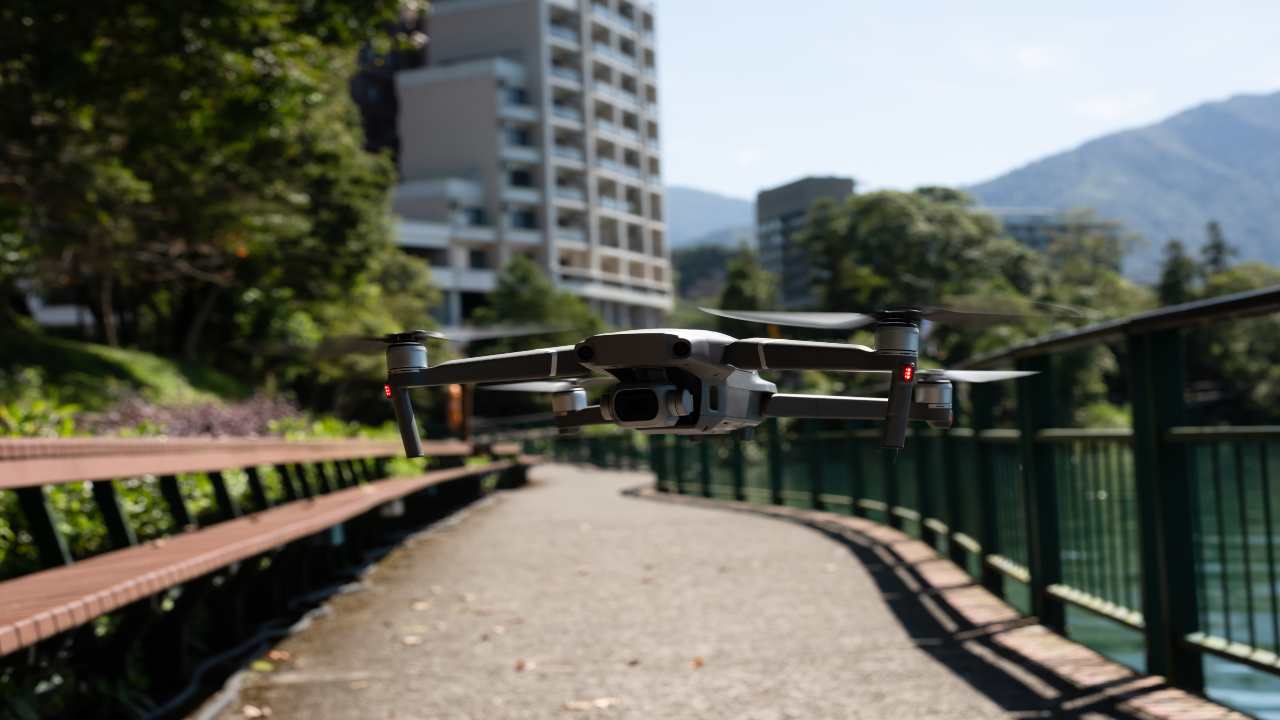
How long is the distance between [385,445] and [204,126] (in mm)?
4112

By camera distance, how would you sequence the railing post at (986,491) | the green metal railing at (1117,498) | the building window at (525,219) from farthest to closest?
the building window at (525,219), the railing post at (986,491), the green metal railing at (1117,498)

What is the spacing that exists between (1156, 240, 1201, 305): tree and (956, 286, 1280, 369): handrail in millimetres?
93186

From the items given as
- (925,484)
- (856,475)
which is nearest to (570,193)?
(856,475)

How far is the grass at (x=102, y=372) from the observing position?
21969 millimetres

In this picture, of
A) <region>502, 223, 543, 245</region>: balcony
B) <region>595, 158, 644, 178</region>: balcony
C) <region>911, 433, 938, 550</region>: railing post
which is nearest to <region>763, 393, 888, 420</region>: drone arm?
<region>911, 433, 938, 550</region>: railing post

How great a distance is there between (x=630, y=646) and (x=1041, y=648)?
197 centimetres

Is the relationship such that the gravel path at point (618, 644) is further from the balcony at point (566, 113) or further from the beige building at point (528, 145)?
the balcony at point (566, 113)

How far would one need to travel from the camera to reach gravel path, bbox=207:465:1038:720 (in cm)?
530

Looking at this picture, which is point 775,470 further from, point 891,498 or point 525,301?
point 525,301

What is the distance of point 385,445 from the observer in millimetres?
11266

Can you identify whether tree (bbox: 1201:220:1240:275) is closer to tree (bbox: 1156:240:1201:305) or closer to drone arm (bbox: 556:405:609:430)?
tree (bbox: 1156:240:1201:305)

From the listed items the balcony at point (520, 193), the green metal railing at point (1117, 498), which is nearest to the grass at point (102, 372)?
the green metal railing at point (1117, 498)

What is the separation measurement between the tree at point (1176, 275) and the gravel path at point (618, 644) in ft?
297

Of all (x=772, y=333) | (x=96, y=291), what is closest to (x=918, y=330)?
(x=772, y=333)
